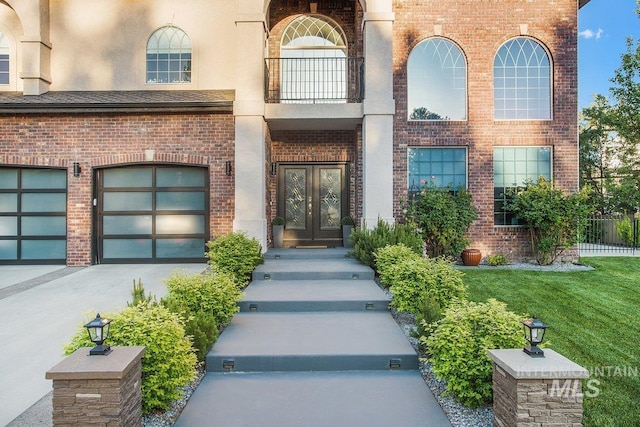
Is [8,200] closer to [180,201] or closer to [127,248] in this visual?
[127,248]

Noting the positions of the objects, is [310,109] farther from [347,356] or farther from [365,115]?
[347,356]

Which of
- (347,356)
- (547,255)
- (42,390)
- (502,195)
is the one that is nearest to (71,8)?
(42,390)

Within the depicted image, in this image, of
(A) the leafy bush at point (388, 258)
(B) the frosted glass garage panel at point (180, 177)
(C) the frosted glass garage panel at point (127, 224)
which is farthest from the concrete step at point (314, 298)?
(C) the frosted glass garage panel at point (127, 224)

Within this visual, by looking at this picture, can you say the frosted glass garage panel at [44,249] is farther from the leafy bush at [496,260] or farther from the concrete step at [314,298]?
A: the leafy bush at [496,260]

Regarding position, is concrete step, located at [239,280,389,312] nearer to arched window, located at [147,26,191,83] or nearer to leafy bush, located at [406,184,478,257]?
leafy bush, located at [406,184,478,257]

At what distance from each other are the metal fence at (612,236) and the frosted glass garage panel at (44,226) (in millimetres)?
16203

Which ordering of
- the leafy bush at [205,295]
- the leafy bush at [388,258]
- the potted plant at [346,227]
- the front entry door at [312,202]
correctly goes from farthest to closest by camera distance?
the front entry door at [312,202] < the potted plant at [346,227] < the leafy bush at [388,258] < the leafy bush at [205,295]

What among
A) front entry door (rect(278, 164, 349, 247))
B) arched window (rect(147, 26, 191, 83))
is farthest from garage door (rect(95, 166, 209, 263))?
arched window (rect(147, 26, 191, 83))

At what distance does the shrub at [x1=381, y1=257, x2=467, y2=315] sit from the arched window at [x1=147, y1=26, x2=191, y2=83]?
7.71m

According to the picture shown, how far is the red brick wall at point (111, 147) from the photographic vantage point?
9180mm

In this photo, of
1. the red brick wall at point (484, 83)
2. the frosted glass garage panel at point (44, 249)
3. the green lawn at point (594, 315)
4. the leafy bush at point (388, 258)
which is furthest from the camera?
the red brick wall at point (484, 83)

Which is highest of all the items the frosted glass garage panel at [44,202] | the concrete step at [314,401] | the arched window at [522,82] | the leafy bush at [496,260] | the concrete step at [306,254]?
the arched window at [522,82]

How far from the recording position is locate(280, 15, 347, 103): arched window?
33.8ft

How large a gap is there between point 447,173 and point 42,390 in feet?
29.7
